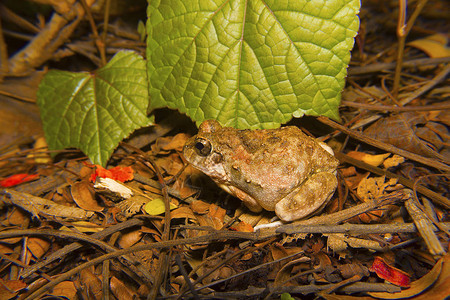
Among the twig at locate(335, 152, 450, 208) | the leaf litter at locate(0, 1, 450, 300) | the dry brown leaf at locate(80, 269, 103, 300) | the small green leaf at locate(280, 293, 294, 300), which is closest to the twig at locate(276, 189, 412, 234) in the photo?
the leaf litter at locate(0, 1, 450, 300)

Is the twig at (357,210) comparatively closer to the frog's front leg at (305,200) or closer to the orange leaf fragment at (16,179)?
the frog's front leg at (305,200)

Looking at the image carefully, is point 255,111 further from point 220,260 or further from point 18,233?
point 18,233

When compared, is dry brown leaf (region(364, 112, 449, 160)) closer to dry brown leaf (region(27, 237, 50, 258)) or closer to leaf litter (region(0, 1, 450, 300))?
leaf litter (region(0, 1, 450, 300))

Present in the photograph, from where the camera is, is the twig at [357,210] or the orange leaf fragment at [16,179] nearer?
the twig at [357,210]

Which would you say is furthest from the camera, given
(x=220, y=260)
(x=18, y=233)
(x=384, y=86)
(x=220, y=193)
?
(x=384, y=86)

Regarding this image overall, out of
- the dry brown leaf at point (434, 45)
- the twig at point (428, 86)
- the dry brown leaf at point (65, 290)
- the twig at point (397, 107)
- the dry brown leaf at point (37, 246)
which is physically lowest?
the dry brown leaf at point (65, 290)

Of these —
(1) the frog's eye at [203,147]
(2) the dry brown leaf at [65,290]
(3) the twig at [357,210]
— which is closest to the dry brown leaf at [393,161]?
(3) the twig at [357,210]

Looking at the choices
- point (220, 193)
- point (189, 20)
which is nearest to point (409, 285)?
point (220, 193)
